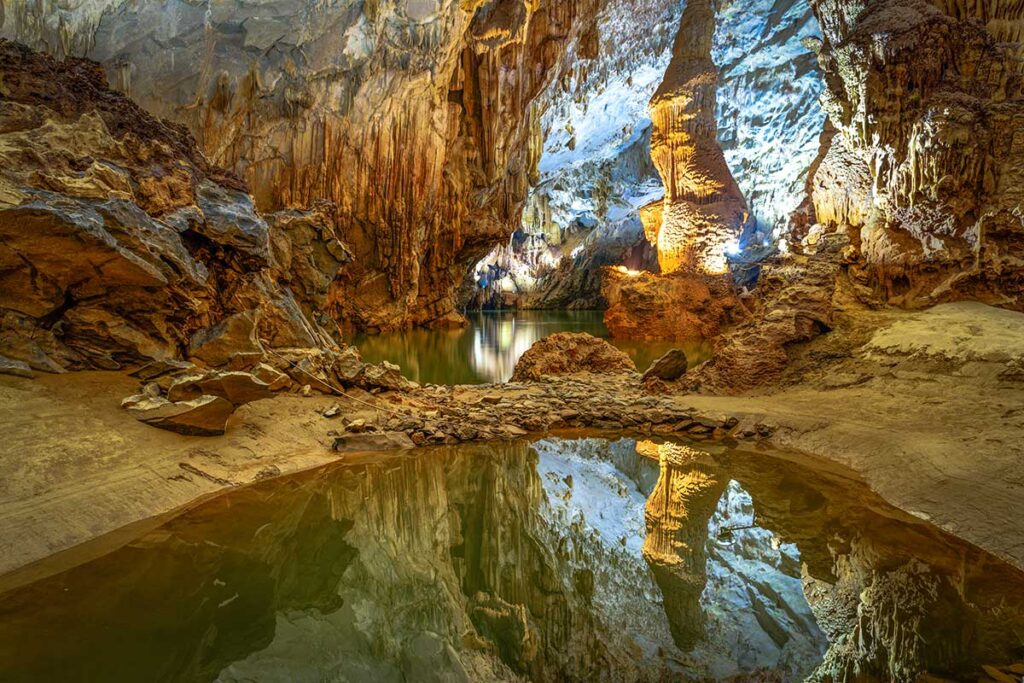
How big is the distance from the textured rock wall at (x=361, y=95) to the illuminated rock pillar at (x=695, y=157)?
497 centimetres

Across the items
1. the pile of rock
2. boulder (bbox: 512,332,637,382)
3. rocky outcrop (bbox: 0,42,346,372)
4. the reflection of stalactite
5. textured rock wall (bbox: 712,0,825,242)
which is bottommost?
the reflection of stalactite

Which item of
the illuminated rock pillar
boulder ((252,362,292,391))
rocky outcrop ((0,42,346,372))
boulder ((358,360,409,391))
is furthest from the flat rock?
the illuminated rock pillar

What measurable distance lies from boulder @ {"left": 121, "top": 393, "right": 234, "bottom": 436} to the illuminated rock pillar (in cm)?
1542

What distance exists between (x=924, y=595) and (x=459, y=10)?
39.4 ft

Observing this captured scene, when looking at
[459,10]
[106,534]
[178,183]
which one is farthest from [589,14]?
[106,534]

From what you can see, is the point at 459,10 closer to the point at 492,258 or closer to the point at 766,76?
the point at 766,76

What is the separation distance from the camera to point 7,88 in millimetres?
4480

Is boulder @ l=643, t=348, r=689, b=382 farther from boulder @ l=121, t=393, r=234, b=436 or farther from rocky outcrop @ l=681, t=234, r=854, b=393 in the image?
boulder @ l=121, t=393, r=234, b=436

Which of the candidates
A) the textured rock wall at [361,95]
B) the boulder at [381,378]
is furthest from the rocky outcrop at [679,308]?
the boulder at [381,378]

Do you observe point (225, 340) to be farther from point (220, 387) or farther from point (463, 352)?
point (463, 352)

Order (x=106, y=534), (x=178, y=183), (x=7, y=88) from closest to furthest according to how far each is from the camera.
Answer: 1. (x=106, y=534)
2. (x=7, y=88)
3. (x=178, y=183)

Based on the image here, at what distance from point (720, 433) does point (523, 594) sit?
10.6ft

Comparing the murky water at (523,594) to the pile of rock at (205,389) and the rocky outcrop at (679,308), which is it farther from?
the rocky outcrop at (679,308)

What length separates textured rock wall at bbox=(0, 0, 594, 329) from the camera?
9062mm
